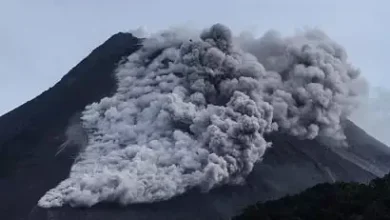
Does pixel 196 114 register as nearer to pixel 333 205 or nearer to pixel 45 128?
pixel 45 128

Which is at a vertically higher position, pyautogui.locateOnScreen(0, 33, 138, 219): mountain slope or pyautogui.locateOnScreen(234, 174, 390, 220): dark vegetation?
pyautogui.locateOnScreen(0, 33, 138, 219): mountain slope

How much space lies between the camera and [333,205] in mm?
39938

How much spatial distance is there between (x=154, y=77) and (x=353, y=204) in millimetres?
34938

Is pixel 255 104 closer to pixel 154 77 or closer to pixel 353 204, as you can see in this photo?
pixel 154 77

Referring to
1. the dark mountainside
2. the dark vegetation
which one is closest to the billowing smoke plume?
the dark mountainside

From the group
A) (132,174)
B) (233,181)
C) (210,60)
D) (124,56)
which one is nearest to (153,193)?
(132,174)

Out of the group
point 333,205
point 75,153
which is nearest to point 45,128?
point 75,153

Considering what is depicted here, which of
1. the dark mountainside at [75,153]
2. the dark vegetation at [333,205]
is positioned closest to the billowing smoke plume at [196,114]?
the dark mountainside at [75,153]

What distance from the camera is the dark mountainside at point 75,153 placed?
5128cm

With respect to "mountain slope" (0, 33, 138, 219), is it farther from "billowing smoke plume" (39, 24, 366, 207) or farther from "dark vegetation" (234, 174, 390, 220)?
"dark vegetation" (234, 174, 390, 220)

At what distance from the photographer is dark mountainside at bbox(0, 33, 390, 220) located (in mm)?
51281

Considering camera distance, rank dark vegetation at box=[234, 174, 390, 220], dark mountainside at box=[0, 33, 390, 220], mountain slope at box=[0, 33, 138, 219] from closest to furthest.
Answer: dark vegetation at box=[234, 174, 390, 220], dark mountainside at box=[0, 33, 390, 220], mountain slope at box=[0, 33, 138, 219]

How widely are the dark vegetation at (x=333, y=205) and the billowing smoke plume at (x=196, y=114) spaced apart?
39.1 ft

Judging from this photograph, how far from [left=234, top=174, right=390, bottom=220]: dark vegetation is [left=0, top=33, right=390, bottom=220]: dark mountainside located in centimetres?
901
